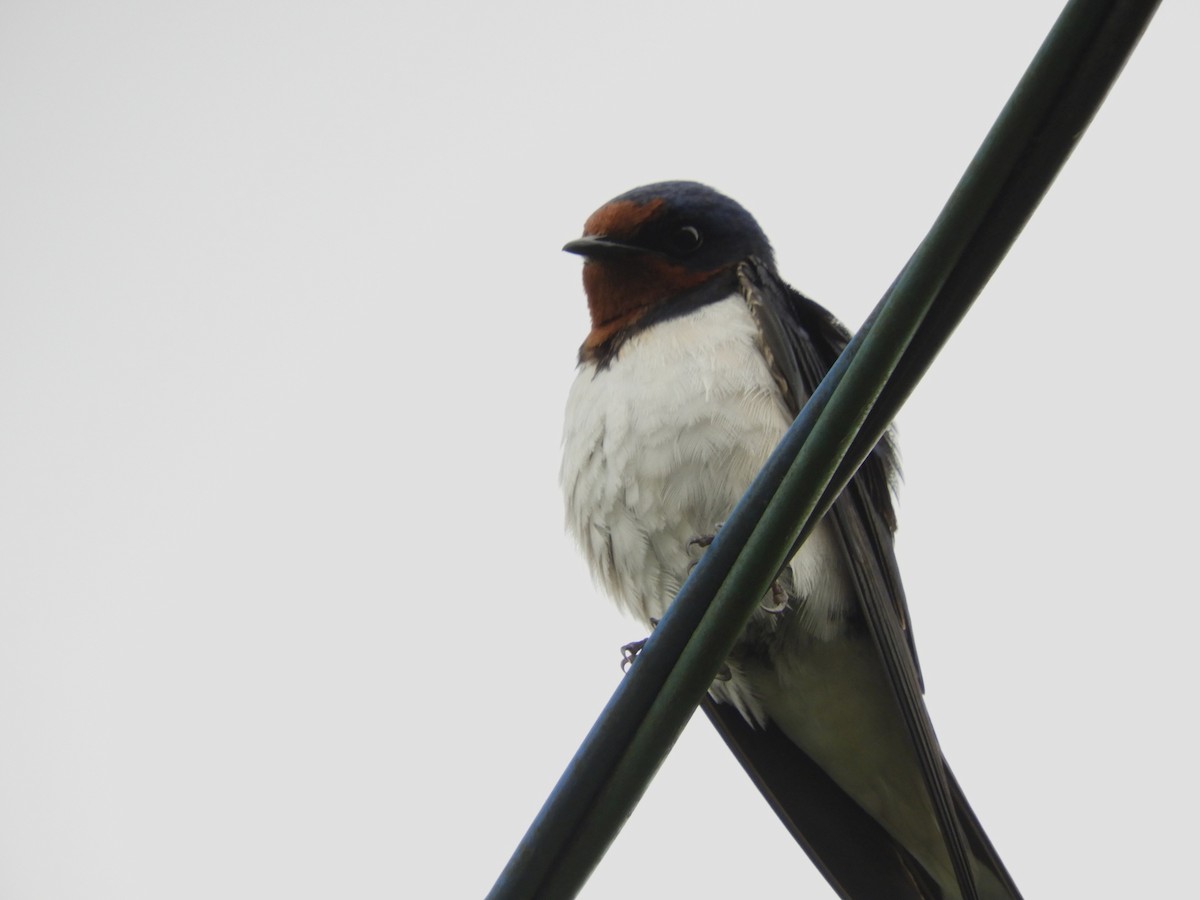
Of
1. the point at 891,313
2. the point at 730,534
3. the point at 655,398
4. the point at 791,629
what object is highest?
the point at 655,398

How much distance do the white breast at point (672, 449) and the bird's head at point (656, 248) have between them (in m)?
0.37

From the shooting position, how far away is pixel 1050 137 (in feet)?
4.27

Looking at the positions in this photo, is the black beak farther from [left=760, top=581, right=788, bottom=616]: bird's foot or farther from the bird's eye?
[left=760, top=581, right=788, bottom=616]: bird's foot

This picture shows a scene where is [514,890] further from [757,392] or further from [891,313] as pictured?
[757,392]

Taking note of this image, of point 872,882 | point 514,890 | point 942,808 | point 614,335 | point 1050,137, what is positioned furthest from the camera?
point 614,335

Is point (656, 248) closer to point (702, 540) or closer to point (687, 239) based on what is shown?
point (687, 239)

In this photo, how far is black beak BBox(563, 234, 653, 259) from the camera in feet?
13.0

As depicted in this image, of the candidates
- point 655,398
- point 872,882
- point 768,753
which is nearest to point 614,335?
point 655,398

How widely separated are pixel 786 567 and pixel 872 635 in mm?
282

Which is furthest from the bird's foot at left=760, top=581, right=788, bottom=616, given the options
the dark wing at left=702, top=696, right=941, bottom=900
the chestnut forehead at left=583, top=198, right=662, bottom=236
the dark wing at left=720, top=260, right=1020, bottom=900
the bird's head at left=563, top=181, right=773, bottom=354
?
the chestnut forehead at left=583, top=198, right=662, bottom=236

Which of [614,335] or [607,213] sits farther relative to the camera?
[607,213]

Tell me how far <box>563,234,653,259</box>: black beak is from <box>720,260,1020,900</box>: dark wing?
0.39m

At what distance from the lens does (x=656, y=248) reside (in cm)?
405

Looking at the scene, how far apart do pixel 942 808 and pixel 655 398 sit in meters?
1.23
